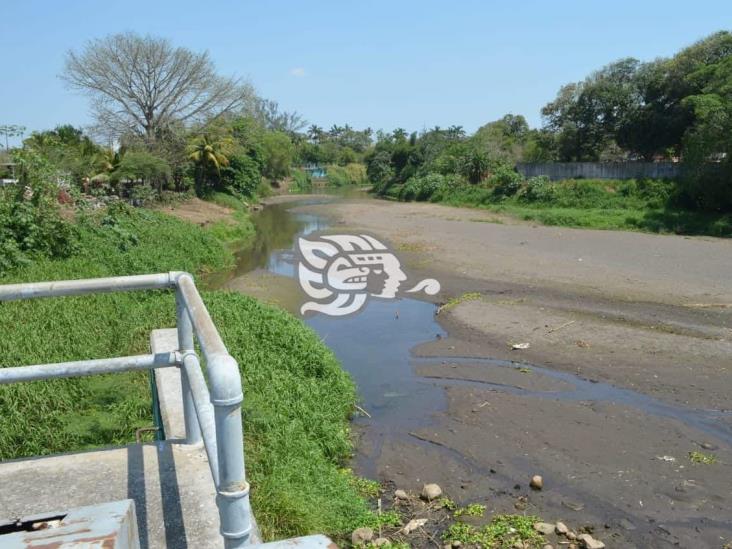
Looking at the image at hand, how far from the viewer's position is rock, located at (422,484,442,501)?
520 cm

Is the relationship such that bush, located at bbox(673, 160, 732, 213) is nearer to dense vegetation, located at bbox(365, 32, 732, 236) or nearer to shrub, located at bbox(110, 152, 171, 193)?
dense vegetation, located at bbox(365, 32, 732, 236)

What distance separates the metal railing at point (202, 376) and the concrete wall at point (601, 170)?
27615mm

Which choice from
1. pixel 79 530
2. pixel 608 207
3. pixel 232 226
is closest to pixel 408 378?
pixel 79 530

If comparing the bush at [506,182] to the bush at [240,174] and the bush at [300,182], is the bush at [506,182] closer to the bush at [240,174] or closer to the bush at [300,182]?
the bush at [240,174]

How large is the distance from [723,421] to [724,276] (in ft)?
27.3

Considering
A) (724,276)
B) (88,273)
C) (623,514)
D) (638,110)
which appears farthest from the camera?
(638,110)

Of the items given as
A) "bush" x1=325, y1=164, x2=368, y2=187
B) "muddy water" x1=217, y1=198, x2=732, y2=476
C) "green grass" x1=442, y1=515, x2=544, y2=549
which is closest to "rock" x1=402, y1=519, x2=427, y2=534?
"green grass" x1=442, y1=515, x2=544, y2=549

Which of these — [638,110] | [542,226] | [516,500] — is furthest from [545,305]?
[638,110]

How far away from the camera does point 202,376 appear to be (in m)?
2.11

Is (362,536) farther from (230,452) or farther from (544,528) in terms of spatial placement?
(230,452)

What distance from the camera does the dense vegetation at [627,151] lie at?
21.3 meters

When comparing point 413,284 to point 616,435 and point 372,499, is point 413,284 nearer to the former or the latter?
point 616,435

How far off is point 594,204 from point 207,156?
18070 millimetres

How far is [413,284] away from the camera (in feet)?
47.9
